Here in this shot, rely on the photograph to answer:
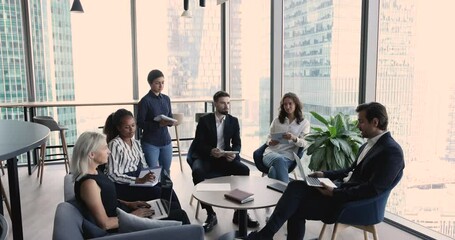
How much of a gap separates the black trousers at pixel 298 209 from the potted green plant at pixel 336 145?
0.67m

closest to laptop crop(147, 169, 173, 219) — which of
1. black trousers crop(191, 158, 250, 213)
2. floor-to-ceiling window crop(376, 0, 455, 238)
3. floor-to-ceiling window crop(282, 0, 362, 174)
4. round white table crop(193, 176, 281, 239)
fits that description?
round white table crop(193, 176, 281, 239)

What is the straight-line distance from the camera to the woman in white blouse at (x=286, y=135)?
359cm

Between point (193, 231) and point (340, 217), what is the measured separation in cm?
122

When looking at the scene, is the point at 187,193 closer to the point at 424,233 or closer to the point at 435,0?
the point at 424,233

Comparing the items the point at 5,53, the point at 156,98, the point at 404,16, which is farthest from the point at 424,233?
the point at 5,53

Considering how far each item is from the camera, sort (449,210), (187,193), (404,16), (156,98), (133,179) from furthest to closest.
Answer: (187,193) < (156,98) < (404,16) < (449,210) < (133,179)

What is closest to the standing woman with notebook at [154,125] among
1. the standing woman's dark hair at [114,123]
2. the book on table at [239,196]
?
the standing woman's dark hair at [114,123]

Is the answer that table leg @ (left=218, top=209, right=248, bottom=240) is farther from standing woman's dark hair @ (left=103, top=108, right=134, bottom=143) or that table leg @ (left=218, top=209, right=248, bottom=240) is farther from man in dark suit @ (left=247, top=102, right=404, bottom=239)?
standing woman's dark hair @ (left=103, top=108, right=134, bottom=143)

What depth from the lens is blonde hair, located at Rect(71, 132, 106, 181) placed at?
6.39 feet

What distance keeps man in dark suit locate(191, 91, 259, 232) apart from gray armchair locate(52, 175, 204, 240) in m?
1.81

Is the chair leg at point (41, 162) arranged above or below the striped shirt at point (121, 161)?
below

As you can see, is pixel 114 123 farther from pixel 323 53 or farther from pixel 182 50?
pixel 182 50

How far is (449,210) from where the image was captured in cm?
304

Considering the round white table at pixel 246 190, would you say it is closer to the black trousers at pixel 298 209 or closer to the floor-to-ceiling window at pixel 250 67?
the black trousers at pixel 298 209
